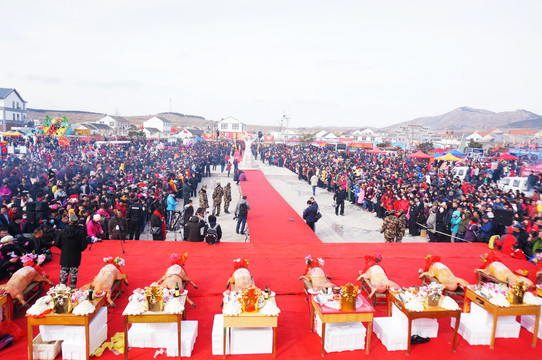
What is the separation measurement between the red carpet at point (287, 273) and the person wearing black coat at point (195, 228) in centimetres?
23

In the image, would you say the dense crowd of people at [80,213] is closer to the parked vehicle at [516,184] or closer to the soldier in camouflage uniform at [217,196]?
the soldier in camouflage uniform at [217,196]

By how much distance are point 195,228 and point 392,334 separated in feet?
19.4

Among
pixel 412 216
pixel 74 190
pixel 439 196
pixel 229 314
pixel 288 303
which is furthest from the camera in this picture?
pixel 439 196

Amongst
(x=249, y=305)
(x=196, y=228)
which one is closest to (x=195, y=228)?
(x=196, y=228)

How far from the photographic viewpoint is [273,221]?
1334 cm

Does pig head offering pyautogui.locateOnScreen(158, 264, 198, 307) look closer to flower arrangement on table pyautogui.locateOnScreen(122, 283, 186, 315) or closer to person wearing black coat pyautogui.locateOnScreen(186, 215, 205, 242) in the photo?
flower arrangement on table pyautogui.locateOnScreen(122, 283, 186, 315)

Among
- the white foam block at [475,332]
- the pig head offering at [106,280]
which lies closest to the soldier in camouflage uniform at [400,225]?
the white foam block at [475,332]

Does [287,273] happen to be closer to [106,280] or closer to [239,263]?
[239,263]

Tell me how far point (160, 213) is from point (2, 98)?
183ft

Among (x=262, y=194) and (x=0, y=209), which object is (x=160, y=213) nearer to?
(x=0, y=209)

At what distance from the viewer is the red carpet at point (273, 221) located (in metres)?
11.4

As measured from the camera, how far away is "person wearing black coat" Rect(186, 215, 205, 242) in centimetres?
941

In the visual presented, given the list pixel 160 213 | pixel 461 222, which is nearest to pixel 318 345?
pixel 160 213

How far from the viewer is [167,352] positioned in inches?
192
